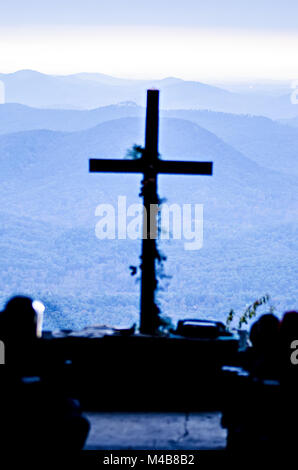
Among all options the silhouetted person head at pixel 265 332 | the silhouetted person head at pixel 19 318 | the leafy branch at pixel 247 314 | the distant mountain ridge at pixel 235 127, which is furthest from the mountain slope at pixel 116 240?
the silhouetted person head at pixel 19 318

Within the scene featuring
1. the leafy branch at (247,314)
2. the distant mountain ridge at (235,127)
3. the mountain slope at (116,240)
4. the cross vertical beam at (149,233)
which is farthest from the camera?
the distant mountain ridge at (235,127)

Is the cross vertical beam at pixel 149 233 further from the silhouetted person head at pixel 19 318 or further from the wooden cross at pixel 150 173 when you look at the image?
the silhouetted person head at pixel 19 318

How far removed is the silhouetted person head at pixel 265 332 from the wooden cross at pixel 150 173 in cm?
216

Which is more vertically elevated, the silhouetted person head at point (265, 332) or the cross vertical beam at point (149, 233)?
the cross vertical beam at point (149, 233)

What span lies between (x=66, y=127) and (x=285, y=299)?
678 inches

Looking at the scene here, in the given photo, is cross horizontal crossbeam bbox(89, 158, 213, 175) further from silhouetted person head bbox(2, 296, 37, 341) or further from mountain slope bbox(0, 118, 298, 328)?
mountain slope bbox(0, 118, 298, 328)

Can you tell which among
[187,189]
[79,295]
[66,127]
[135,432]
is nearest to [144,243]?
[135,432]

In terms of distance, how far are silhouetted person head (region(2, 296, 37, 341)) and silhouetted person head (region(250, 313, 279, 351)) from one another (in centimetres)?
117

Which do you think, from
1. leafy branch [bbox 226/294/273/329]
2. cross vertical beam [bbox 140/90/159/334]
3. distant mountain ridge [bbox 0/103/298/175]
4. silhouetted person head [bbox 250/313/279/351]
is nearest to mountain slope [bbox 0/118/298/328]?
distant mountain ridge [bbox 0/103/298/175]

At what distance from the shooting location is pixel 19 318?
411 cm

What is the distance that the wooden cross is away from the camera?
6609 mm

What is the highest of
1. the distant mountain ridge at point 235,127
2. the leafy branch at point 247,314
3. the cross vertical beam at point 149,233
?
the distant mountain ridge at point 235,127

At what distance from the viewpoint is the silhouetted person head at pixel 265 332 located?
14.4 ft

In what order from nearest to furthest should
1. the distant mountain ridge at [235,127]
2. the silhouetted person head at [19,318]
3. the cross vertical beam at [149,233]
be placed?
the silhouetted person head at [19,318], the cross vertical beam at [149,233], the distant mountain ridge at [235,127]
